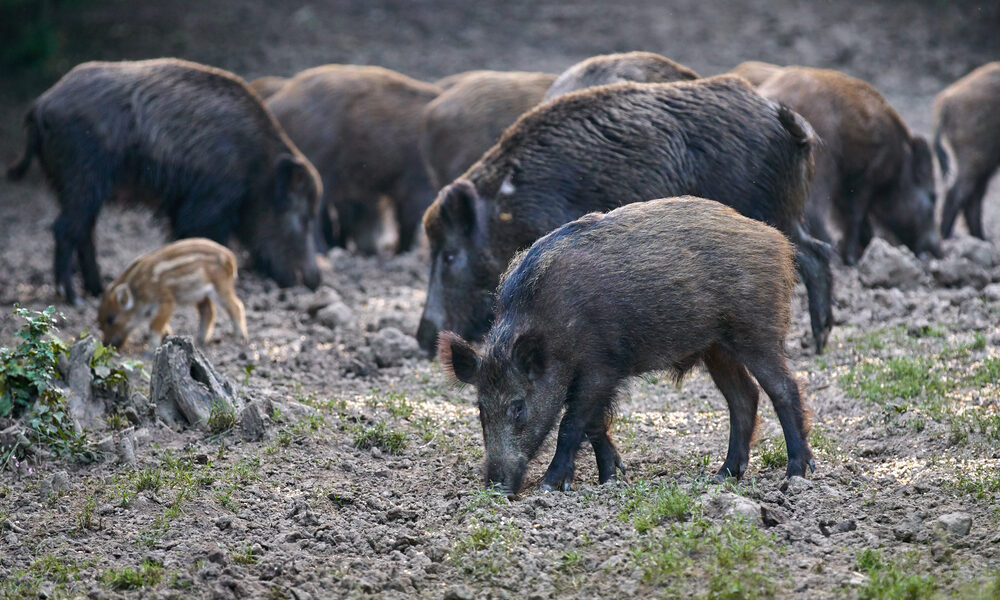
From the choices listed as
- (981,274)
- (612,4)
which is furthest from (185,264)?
(612,4)

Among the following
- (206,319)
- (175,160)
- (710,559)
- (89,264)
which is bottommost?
(89,264)

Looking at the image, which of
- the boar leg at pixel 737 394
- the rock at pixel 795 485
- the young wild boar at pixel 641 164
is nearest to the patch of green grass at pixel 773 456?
the boar leg at pixel 737 394

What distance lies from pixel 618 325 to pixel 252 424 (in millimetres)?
1868

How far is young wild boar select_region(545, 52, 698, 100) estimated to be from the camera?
766 centimetres

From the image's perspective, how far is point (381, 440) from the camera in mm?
5230

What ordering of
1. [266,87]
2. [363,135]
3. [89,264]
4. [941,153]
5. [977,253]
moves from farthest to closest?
[266,87] < [363,135] < [941,153] < [89,264] < [977,253]

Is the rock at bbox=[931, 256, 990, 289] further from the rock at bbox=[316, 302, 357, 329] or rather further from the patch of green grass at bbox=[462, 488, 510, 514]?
the patch of green grass at bbox=[462, 488, 510, 514]

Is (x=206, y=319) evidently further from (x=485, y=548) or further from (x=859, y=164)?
(x=859, y=164)

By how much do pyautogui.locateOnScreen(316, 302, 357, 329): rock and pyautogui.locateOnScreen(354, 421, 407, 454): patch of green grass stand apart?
273cm

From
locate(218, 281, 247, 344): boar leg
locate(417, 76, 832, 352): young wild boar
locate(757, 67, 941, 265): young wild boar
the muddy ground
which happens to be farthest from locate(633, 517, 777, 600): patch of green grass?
locate(757, 67, 941, 265): young wild boar

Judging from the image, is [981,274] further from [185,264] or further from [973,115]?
[185,264]

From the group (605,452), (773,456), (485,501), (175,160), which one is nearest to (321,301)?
(175,160)

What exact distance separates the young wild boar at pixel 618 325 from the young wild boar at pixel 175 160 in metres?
5.47

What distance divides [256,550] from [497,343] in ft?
4.17
